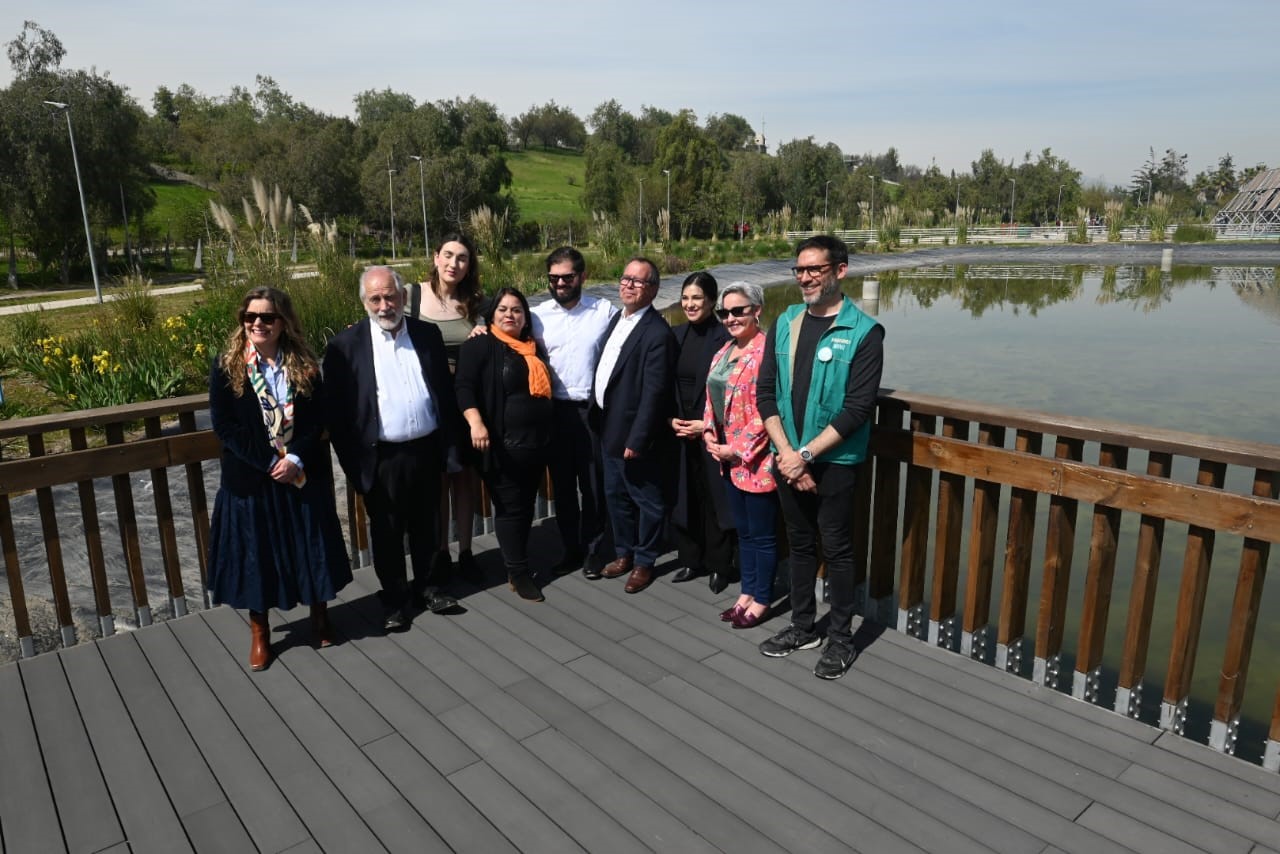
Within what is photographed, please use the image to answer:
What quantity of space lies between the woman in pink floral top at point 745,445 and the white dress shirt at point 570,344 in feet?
1.79

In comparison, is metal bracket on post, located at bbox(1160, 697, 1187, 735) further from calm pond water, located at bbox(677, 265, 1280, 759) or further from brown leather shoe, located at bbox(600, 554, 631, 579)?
brown leather shoe, located at bbox(600, 554, 631, 579)

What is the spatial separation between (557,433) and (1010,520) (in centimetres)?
176

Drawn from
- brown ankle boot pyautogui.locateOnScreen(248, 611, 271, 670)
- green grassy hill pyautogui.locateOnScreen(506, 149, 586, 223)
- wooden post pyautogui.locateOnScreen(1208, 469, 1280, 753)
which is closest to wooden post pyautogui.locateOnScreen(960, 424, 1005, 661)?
wooden post pyautogui.locateOnScreen(1208, 469, 1280, 753)

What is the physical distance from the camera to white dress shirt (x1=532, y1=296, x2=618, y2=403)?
11.5ft

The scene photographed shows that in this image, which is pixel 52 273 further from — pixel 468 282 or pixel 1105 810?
pixel 1105 810

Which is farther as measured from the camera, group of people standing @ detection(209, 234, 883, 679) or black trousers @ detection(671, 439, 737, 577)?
black trousers @ detection(671, 439, 737, 577)

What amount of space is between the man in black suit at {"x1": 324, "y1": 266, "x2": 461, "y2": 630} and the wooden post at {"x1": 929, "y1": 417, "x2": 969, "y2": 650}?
6.07 ft

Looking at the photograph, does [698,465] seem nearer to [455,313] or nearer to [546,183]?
[455,313]

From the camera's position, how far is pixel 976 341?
43.3 feet

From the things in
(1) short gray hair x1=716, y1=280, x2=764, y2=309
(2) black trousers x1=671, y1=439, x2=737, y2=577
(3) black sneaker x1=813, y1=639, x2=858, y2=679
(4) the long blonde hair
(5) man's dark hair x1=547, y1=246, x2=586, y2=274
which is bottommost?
(3) black sneaker x1=813, y1=639, x2=858, y2=679

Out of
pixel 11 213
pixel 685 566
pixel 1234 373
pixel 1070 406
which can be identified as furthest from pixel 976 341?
pixel 11 213

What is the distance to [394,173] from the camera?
37406 mm

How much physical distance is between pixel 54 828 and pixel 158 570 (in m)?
2.51

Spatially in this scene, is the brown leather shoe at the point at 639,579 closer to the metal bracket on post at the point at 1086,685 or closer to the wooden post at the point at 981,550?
the wooden post at the point at 981,550
